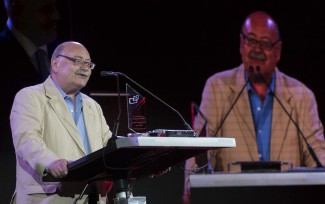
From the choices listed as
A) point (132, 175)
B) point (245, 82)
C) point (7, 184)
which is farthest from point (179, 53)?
point (132, 175)

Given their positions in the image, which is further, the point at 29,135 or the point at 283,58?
the point at 283,58

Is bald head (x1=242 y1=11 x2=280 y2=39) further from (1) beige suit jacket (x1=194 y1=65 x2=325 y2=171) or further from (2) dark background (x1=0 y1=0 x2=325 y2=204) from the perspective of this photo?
(1) beige suit jacket (x1=194 y1=65 x2=325 y2=171)

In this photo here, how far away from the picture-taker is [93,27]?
511 centimetres

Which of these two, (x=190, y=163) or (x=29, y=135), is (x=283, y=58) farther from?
(x=29, y=135)

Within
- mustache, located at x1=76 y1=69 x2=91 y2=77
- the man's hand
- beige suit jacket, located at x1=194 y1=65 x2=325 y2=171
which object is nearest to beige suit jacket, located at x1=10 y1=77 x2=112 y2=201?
mustache, located at x1=76 y1=69 x2=91 y2=77

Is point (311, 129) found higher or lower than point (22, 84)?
lower

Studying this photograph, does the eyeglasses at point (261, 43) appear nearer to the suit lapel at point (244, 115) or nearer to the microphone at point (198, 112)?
the suit lapel at point (244, 115)

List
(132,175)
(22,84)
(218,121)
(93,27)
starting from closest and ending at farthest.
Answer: (132,175), (22,84), (93,27), (218,121)

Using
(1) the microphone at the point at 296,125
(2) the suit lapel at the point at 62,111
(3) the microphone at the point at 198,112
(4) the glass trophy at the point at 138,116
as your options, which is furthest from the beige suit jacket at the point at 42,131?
(1) the microphone at the point at 296,125

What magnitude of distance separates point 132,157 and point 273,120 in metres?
3.13

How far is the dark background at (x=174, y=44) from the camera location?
16.8 ft

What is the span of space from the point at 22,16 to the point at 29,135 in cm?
217

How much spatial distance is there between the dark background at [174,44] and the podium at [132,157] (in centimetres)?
231

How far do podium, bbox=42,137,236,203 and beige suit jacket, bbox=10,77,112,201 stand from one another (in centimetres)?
29
